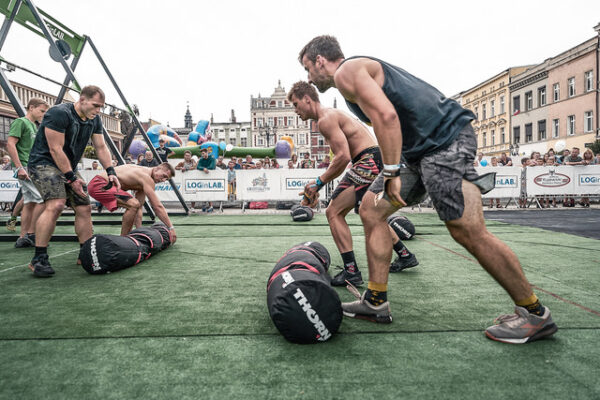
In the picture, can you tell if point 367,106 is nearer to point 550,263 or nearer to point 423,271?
point 423,271

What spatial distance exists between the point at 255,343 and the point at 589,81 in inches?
1527

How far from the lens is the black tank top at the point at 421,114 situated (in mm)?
2398

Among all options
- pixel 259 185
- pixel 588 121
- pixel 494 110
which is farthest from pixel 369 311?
pixel 494 110

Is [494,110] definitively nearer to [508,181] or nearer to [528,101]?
[528,101]

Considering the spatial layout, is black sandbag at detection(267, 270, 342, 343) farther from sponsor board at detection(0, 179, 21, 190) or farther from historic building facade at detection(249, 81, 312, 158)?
historic building facade at detection(249, 81, 312, 158)

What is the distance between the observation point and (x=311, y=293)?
2.24 m

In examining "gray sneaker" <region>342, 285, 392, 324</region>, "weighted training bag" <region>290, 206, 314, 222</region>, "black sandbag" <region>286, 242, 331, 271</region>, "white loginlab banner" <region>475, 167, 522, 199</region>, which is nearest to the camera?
"gray sneaker" <region>342, 285, 392, 324</region>

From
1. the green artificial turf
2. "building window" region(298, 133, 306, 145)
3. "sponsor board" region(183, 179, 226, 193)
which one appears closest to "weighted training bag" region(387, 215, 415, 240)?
the green artificial turf

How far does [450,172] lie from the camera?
232 centimetres

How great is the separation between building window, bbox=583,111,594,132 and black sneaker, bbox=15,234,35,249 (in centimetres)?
3761

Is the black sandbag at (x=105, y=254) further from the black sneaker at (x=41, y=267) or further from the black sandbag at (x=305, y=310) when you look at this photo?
the black sandbag at (x=305, y=310)

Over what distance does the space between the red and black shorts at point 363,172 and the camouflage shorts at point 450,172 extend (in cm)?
126

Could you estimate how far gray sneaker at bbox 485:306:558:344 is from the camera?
224 cm

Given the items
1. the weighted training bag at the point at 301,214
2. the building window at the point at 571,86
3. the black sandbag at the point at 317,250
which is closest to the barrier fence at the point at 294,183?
the weighted training bag at the point at 301,214
